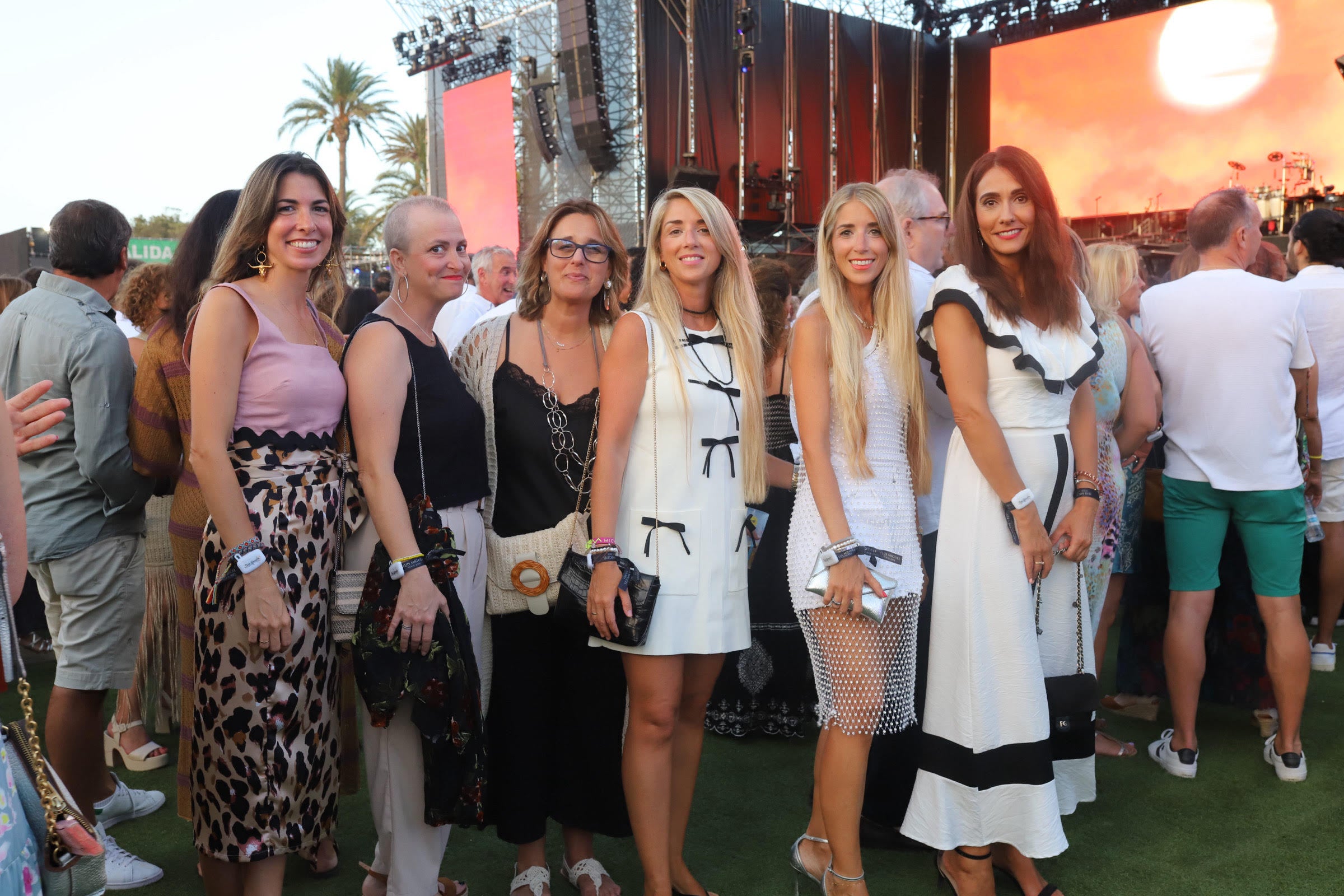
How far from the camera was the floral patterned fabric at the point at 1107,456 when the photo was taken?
335 centimetres

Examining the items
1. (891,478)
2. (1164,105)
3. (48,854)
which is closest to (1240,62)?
(1164,105)

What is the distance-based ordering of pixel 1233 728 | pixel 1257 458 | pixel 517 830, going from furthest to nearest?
1. pixel 1233 728
2. pixel 1257 458
3. pixel 517 830

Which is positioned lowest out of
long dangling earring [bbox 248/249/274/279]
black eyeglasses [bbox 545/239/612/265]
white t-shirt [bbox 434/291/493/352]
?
white t-shirt [bbox 434/291/493/352]

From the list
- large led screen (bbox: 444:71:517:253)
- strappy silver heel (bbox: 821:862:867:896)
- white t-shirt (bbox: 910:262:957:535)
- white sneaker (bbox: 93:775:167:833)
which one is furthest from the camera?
large led screen (bbox: 444:71:517:253)

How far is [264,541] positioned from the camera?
2.14m

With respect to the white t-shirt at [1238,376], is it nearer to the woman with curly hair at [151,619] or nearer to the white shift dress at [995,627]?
the white shift dress at [995,627]

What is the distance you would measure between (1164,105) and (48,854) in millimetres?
18371

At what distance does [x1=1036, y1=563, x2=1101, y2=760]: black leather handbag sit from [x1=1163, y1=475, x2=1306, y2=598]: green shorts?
3.68ft

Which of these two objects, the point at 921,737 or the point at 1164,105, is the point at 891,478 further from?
the point at 1164,105

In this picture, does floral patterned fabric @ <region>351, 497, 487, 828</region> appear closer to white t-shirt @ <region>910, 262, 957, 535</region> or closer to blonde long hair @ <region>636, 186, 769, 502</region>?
blonde long hair @ <region>636, 186, 769, 502</region>

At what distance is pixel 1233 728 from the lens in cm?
390

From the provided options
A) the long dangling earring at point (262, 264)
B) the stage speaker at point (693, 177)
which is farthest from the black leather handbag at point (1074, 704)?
the stage speaker at point (693, 177)

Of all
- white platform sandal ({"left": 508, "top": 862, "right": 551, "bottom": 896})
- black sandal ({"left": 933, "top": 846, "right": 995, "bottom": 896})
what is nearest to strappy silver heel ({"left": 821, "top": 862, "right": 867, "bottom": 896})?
black sandal ({"left": 933, "top": 846, "right": 995, "bottom": 896})

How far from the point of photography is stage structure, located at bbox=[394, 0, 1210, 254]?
55.3ft
